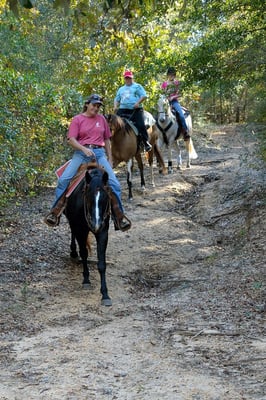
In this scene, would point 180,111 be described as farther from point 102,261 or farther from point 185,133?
point 102,261

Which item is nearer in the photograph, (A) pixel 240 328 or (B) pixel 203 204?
(A) pixel 240 328

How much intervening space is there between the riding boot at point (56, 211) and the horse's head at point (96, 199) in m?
0.58

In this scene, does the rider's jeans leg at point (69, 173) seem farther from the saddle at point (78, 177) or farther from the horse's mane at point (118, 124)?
the horse's mane at point (118, 124)

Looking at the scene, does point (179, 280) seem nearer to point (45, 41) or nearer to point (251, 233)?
point (251, 233)

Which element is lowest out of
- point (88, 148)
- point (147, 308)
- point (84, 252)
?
point (147, 308)

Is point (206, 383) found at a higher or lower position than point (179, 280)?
higher

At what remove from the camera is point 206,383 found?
433 cm

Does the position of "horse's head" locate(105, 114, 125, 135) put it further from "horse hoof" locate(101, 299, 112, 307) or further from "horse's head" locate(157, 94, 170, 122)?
"horse hoof" locate(101, 299, 112, 307)

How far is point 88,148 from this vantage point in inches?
297

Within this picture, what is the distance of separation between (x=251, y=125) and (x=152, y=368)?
6.05 meters

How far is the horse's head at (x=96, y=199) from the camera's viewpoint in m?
6.77

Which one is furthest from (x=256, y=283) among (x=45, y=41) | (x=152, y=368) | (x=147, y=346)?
(x=45, y=41)

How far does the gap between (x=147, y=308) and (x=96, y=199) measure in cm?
149

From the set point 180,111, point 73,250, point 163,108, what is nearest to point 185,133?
point 180,111
